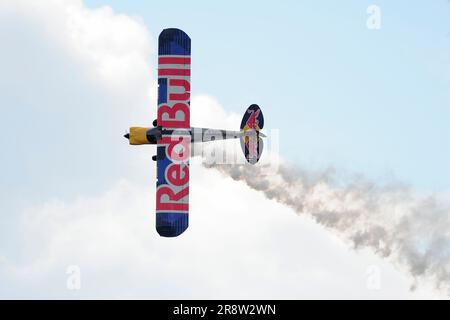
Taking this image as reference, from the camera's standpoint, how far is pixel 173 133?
39.5m

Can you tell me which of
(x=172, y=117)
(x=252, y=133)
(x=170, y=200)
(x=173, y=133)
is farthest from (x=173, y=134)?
(x=252, y=133)

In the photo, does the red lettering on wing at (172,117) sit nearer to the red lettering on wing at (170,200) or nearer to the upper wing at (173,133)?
the upper wing at (173,133)

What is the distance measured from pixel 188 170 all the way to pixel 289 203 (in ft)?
16.3

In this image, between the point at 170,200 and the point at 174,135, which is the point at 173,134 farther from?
the point at 170,200

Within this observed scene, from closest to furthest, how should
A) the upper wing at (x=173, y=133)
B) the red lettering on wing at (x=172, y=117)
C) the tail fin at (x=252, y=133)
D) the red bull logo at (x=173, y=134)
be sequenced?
the upper wing at (x=173, y=133), the red bull logo at (x=173, y=134), the red lettering on wing at (x=172, y=117), the tail fin at (x=252, y=133)

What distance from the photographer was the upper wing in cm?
3894

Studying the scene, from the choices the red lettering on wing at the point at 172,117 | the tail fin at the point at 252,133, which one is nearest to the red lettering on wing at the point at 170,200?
the red lettering on wing at the point at 172,117

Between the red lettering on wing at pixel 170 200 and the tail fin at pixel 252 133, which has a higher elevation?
the tail fin at pixel 252 133

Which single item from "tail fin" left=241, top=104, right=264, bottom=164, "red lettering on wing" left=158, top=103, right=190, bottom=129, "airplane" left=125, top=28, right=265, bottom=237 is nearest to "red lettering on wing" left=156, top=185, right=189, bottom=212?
"airplane" left=125, top=28, right=265, bottom=237

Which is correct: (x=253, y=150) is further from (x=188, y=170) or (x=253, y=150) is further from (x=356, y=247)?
(x=356, y=247)

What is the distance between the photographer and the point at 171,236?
38688 mm

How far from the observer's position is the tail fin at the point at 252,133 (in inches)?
1597

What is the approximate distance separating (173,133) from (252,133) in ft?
12.2

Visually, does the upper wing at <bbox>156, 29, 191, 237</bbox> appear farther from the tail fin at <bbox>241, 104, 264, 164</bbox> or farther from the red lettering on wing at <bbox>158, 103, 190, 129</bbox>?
the tail fin at <bbox>241, 104, 264, 164</bbox>
